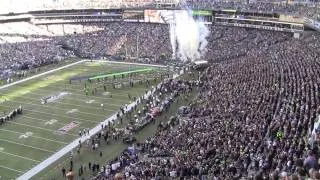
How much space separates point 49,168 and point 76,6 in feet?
180

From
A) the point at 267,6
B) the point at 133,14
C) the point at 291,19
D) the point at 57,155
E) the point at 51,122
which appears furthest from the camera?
the point at 133,14

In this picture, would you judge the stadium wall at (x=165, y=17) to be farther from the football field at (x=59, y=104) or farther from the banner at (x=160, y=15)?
the football field at (x=59, y=104)

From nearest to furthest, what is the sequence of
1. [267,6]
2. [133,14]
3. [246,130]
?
[246,130]
[267,6]
[133,14]

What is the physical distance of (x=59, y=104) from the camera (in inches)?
1581

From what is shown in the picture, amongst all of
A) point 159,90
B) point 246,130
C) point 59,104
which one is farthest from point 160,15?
point 246,130

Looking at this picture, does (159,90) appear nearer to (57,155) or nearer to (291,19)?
(57,155)

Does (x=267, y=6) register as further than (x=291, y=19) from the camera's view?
Yes

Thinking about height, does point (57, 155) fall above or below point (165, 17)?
below

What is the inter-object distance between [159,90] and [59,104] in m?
8.88

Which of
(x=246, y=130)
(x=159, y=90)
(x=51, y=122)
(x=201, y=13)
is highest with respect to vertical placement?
(x=201, y=13)

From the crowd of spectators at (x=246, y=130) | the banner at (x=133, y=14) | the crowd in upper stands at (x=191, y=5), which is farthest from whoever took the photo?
the banner at (x=133, y=14)

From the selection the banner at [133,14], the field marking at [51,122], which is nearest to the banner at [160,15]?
the banner at [133,14]

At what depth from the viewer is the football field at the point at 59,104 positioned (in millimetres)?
30000

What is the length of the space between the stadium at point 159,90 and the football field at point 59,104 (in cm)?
13
